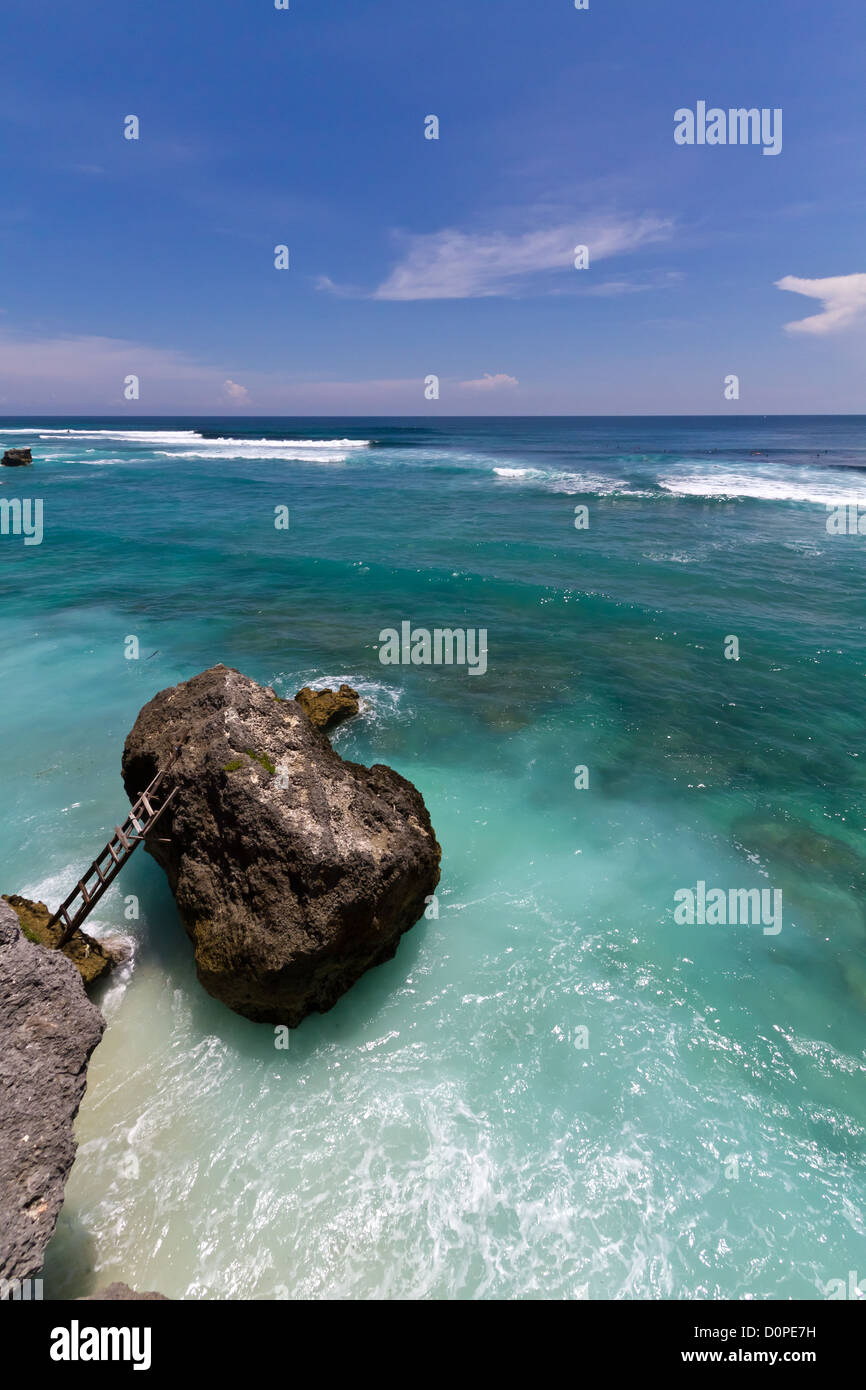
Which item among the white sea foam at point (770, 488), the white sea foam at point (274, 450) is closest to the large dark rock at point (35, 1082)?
the white sea foam at point (770, 488)

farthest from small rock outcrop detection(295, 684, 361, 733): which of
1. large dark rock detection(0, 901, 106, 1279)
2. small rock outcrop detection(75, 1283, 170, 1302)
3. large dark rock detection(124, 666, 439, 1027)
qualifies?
small rock outcrop detection(75, 1283, 170, 1302)

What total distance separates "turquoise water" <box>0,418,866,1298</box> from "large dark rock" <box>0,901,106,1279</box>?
9.35 ft

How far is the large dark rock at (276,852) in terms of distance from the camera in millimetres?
8945

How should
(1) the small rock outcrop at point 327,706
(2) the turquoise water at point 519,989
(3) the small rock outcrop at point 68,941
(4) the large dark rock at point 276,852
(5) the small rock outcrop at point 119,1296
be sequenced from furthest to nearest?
(1) the small rock outcrop at point 327,706 < (3) the small rock outcrop at point 68,941 < (4) the large dark rock at point 276,852 < (2) the turquoise water at point 519,989 < (5) the small rock outcrop at point 119,1296

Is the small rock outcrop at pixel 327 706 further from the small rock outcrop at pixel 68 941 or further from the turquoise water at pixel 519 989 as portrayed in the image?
the small rock outcrop at pixel 68 941

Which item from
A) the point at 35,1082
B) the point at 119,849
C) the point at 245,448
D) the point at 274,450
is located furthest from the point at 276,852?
the point at 245,448

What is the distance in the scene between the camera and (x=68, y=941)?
9312 millimetres

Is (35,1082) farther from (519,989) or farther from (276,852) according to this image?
(519,989)

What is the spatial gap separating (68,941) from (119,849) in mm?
1604

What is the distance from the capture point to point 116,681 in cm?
2027

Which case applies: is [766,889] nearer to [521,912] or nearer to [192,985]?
[521,912]

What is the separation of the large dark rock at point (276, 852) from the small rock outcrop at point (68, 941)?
151cm

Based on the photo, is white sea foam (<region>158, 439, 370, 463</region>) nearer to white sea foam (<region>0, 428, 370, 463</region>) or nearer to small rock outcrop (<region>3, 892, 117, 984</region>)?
white sea foam (<region>0, 428, 370, 463</region>)
